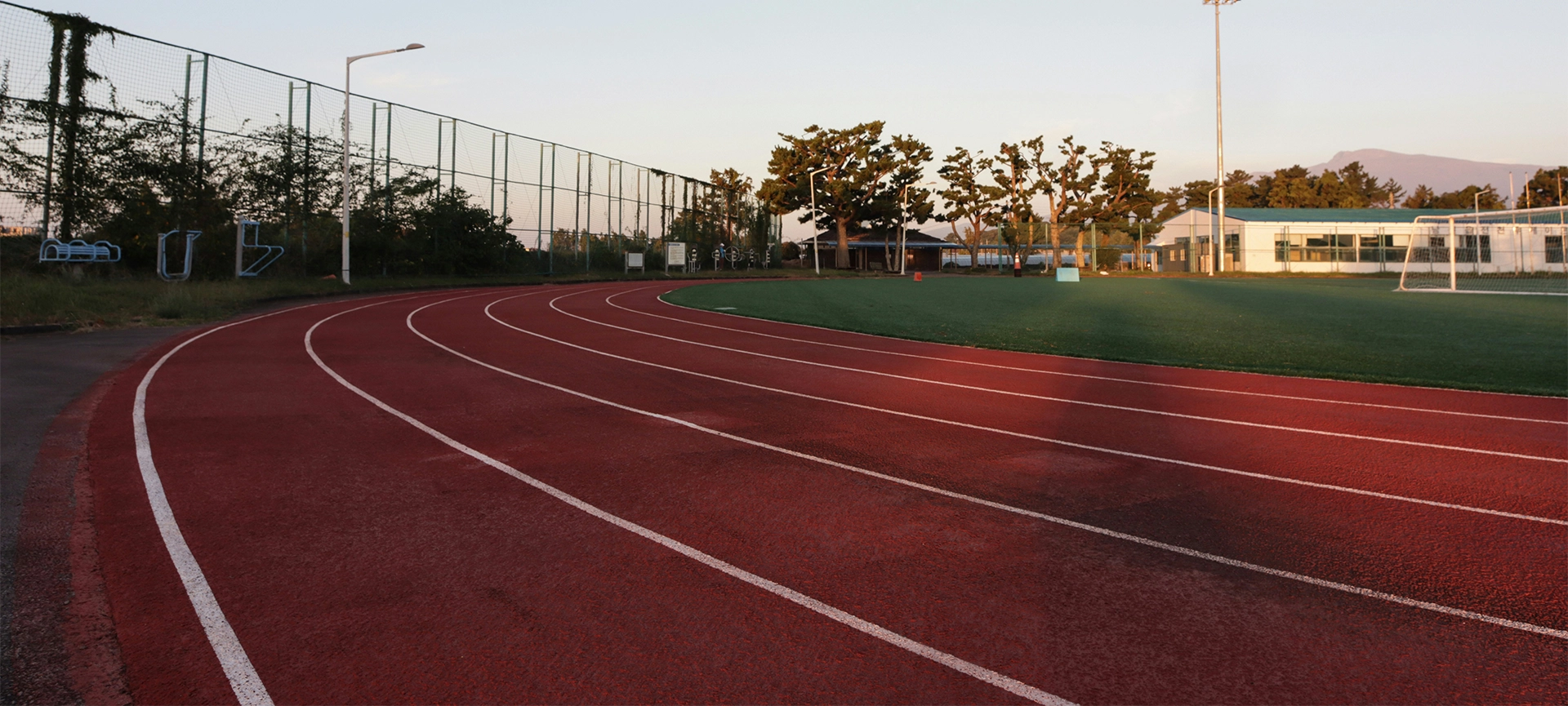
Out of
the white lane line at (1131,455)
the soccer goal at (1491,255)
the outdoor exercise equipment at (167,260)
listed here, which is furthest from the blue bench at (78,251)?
the soccer goal at (1491,255)

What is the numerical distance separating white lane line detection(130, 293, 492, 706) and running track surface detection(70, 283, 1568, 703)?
0.02m

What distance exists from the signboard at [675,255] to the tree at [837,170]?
820 inches

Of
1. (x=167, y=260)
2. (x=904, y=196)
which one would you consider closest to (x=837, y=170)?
(x=904, y=196)

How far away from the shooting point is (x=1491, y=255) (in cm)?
3750

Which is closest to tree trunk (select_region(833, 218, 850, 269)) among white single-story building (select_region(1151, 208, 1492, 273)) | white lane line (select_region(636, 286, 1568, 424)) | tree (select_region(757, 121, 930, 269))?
tree (select_region(757, 121, 930, 269))

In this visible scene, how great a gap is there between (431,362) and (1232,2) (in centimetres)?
5125

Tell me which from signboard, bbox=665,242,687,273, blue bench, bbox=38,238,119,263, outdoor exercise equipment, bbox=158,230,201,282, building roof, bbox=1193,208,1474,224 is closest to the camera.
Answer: blue bench, bbox=38,238,119,263

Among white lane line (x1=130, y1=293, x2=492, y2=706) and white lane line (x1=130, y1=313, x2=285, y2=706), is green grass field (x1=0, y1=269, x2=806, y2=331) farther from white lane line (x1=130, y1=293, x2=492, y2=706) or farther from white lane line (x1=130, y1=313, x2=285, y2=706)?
white lane line (x1=130, y1=313, x2=285, y2=706)

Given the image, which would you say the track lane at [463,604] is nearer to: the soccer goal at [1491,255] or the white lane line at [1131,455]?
the white lane line at [1131,455]

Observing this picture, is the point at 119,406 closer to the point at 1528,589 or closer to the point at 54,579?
the point at 54,579

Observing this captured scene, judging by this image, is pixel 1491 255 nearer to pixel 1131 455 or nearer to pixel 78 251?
pixel 1131 455

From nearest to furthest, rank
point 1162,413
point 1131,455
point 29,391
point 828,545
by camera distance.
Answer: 1. point 828,545
2. point 1131,455
3. point 1162,413
4. point 29,391

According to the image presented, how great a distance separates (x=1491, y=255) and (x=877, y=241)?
49.6 meters

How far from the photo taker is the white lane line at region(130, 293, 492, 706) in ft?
10.6
